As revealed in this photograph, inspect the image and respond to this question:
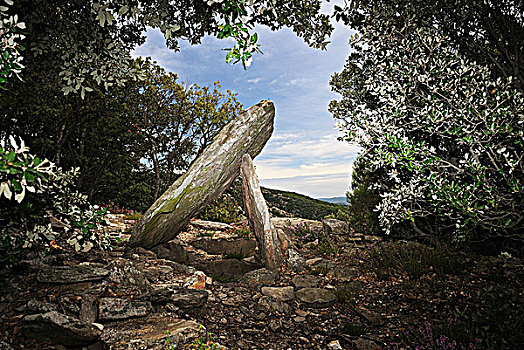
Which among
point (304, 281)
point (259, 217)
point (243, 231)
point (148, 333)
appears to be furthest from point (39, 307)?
point (243, 231)

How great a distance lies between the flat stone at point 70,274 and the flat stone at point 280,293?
234cm

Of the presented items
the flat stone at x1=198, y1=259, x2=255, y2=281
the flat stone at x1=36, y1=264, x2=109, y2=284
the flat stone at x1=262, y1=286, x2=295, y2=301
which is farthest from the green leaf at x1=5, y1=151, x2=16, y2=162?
the flat stone at x1=198, y1=259, x2=255, y2=281

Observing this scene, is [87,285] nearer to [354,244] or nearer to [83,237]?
[83,237]

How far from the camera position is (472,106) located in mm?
3963

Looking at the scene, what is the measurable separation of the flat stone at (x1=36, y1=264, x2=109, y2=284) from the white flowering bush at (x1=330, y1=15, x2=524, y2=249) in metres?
3.78

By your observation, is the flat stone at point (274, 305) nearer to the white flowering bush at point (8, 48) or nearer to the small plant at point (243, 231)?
the small plant at point (243, 231)

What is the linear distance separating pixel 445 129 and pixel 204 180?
159 inches

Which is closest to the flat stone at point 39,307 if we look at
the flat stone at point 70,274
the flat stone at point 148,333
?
the flat stone at point 70,274

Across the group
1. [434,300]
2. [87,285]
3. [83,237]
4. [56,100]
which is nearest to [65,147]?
[56,100]

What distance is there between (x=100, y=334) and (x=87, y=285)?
0.97 metres

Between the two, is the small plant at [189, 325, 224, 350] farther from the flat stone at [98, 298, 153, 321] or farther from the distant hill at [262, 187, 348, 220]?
the distant hill at [262, 187, 348, 220]

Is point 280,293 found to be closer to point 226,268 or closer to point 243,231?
point 226,268

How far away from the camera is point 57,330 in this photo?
9.12 feet

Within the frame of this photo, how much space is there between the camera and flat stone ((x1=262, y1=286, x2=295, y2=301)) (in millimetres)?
4832
